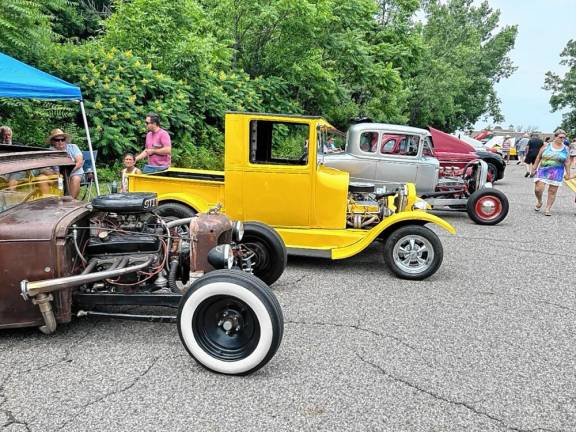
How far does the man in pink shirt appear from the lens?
7.38 meters

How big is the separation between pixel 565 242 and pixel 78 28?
2037cm

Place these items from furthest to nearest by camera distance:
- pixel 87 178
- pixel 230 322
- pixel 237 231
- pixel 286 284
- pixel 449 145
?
pixel 449 145
pixel 87 178
pixel 286 284
pixel 237 231
pixel 230 322

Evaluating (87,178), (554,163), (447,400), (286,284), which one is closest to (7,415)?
(447,400)

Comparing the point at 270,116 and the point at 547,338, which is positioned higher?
the point at 270,116

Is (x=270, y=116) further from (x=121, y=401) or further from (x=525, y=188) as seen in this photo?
(x=525, y=188)

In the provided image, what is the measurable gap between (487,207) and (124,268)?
7188 mm

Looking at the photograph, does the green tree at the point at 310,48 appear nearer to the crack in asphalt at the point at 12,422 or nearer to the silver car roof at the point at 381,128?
the silver car roof at the point at 381,128

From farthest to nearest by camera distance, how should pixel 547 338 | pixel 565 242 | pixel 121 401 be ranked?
pixel 565 242 < pixel 547 338 < pixel 121 401

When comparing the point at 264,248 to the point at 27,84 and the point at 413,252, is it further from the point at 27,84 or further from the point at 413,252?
the point at 27,84

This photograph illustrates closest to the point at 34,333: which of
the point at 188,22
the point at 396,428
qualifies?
the point at 396,428

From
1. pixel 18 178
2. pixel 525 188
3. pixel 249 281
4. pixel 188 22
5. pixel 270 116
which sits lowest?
pixel 525 188

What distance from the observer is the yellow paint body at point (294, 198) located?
5387mm

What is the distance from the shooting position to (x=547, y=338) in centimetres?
390

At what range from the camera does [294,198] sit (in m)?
5.47
